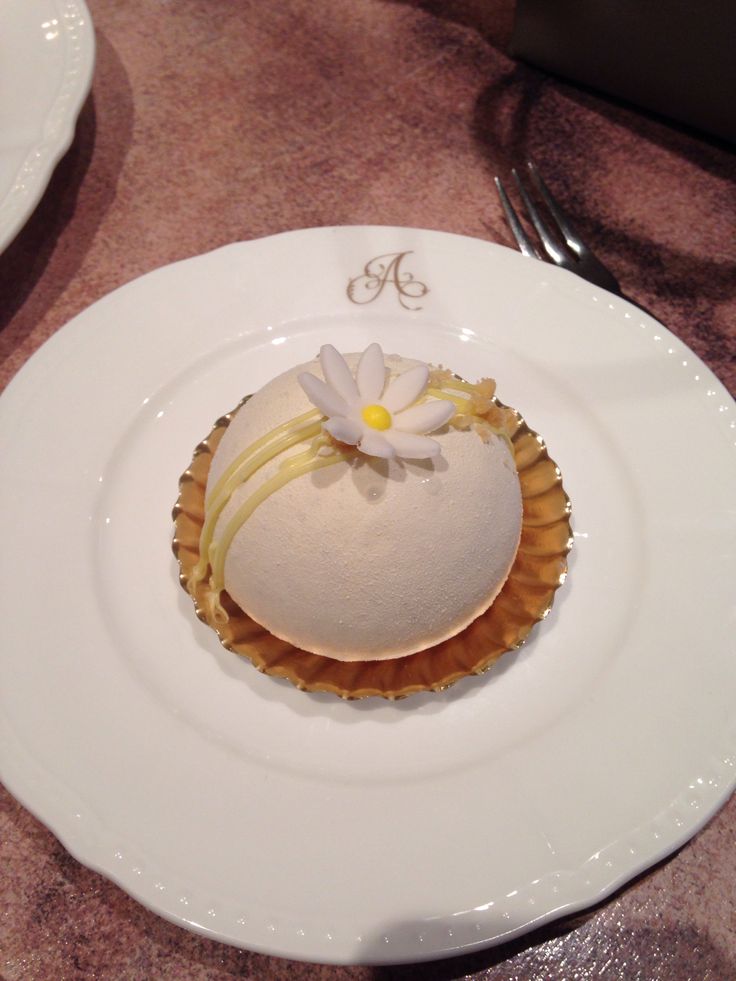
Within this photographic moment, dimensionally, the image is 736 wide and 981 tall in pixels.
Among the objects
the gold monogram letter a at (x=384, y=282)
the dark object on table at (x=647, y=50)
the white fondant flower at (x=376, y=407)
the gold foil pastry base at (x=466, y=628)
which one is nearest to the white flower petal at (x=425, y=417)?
the white fondant flower at (x=376, y=407)

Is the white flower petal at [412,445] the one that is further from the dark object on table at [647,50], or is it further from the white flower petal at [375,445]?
the dark object on table at [647,50]

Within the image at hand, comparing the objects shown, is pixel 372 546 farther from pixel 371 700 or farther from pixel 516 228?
pixel 516 228

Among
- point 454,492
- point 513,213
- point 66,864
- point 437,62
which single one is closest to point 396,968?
point 66,864

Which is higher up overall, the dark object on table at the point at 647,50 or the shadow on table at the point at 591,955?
the dark object on table at the point at 647,50

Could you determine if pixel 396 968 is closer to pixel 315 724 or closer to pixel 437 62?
pixel 315 724

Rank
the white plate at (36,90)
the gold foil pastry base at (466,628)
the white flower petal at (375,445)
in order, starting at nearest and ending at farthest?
the white flower petal at (375,445), the gold foil pastry base at (466,628), the white plate at (36,90)

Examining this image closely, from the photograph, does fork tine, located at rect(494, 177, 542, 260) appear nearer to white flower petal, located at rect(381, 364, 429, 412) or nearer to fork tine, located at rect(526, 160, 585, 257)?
fork tine, located at rect(526, 160, 585, 257)

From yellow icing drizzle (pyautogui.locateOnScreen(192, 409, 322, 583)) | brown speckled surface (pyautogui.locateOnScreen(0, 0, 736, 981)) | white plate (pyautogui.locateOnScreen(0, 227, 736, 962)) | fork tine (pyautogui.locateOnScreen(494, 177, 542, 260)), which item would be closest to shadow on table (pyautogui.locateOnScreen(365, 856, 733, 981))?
white plate (pyautogui.locateOnScreen(0, 227, 736, 962))
